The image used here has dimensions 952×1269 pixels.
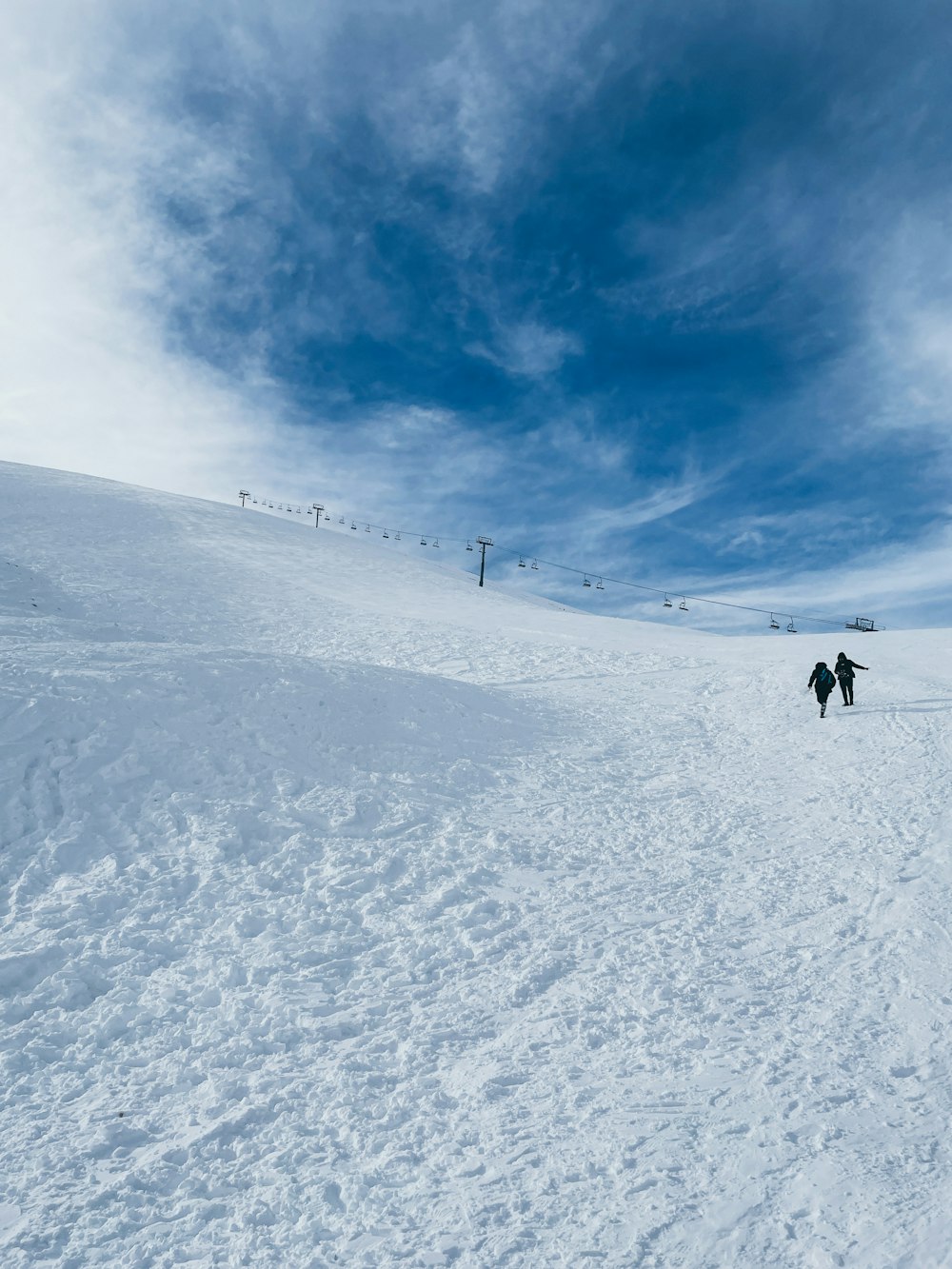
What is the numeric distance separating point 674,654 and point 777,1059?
21711mm

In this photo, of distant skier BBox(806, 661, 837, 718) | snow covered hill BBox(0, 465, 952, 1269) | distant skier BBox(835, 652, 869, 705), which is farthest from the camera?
distant skier BBox(835, 652, 869, 705)

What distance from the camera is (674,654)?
2733 cm

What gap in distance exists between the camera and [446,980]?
761cm

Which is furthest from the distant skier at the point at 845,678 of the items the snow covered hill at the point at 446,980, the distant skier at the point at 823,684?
the snow covered hill at the point at 446,980

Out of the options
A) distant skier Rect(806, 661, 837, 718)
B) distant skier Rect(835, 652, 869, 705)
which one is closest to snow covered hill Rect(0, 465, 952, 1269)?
distant skier Rect(806, 661, 837, 718)

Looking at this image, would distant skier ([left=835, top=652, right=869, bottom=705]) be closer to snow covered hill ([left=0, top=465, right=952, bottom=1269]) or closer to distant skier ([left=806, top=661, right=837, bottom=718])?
distant skier ([left=806, top=661, right=837, bottom=718])

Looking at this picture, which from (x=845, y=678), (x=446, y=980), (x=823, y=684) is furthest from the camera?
(x=845, y=678)

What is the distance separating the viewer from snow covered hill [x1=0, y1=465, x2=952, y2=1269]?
5020 millimetres

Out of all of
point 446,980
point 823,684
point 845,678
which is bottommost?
point 446,980

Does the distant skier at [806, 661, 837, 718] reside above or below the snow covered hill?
above

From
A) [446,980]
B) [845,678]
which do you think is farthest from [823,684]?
[446,980]

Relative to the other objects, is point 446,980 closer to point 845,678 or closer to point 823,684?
point 823,684

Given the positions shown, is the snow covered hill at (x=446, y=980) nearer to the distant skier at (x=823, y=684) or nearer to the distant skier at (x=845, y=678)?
the distant skier at (x=823, y=684)

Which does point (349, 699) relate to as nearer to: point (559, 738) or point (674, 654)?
point (559, 738)
